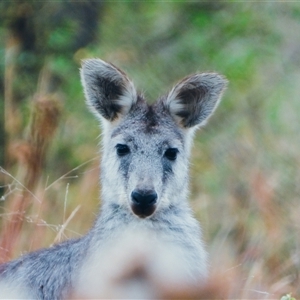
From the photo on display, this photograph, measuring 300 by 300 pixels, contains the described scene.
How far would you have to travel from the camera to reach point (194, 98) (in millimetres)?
5625

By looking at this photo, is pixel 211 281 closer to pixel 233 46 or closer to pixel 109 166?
pixel 109 166

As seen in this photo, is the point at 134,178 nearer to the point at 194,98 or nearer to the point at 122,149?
the point at 122,149

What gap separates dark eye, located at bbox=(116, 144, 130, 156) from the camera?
204 inches

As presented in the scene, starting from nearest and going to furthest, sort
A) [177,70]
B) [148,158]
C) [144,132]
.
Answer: [148,158] → [144,132] → [177,70]

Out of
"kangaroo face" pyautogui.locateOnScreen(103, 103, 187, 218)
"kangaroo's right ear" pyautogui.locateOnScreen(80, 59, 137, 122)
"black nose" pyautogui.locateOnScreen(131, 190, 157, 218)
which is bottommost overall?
"black nose" pyautogui.locateOnScreen(131, 190, 157, 218)

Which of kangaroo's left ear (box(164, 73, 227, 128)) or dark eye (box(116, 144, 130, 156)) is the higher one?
kangaroo's left ear (box(164, 73, 227, 128))

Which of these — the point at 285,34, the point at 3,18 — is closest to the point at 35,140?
the point at 3,18

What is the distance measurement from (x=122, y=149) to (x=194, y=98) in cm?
75

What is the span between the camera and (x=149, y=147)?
16.7 feet

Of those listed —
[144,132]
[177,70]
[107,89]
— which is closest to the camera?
[144,132]

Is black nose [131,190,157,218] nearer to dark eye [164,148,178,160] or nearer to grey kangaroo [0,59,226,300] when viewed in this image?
grey kangaroo [0,59,226,300]

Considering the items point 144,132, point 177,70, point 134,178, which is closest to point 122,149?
point 144,132

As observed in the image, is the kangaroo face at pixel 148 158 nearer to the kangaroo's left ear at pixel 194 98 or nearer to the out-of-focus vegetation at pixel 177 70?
the kangaroo's left ear at pixel 194 98

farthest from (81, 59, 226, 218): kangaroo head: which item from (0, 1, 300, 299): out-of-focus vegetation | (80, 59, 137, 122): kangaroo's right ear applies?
(0, 1, 300, 299): out-of-focus vegetation
